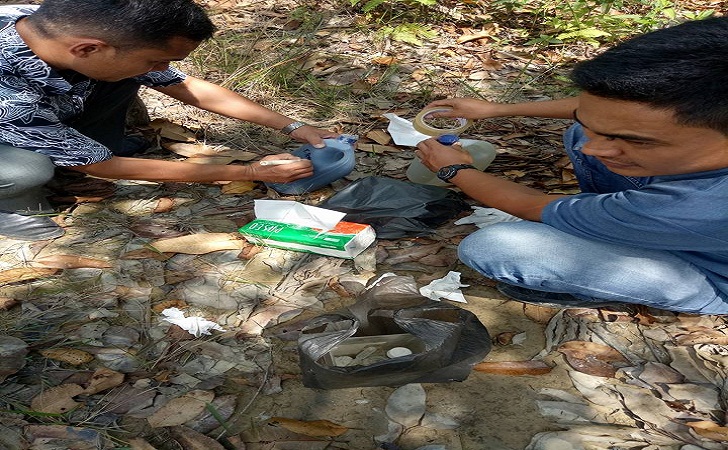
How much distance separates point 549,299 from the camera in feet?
8.05

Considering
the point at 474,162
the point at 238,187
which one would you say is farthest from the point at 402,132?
the point at 238,187

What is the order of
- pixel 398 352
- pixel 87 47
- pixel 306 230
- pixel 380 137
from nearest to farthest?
pixel 398 352
pixel 87 47
pixel 306 230
pixel 380 137

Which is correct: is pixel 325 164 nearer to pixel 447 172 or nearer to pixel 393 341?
pixel 447 172

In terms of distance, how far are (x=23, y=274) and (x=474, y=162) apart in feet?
5.58

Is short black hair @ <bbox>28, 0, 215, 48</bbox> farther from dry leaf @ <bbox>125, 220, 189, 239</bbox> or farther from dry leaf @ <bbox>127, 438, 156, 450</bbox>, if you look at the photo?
dry leaf @ <bbox>127, 438, 156, 450</bbox>

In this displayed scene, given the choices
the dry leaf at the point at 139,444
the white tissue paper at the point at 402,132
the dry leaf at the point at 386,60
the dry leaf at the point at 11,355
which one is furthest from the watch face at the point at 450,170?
the dry leaf at the point at 386,60

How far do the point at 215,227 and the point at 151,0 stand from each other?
2.75 ft

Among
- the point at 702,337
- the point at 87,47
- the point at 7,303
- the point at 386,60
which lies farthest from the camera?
the point at 386,60

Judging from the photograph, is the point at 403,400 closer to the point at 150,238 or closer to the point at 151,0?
the point at 150,238

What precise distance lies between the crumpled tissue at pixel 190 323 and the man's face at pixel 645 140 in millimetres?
1190

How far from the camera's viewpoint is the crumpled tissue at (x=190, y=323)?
7.71ft

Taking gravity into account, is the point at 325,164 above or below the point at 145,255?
above

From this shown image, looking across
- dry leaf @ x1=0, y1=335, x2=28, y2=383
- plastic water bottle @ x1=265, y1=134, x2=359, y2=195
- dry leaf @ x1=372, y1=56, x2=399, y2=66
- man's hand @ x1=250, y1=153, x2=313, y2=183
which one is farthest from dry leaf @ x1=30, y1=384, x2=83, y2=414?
dry leaf @ x1=372, y1=56, x2=399, y2=66

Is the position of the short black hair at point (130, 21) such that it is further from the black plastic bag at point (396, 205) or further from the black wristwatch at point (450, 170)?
the black wristwatch at point (450, 170)
